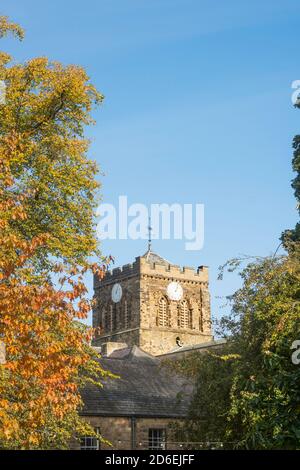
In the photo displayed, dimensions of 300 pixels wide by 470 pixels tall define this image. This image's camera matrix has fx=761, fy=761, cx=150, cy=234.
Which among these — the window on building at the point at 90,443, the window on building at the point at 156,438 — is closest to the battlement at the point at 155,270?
the window on building at the point at 156,438

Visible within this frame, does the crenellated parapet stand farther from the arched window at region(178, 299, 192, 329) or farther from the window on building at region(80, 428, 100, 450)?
the window on building at region(80, 428, 100, 450)

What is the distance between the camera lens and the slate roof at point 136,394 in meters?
38.7

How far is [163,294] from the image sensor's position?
88812mm

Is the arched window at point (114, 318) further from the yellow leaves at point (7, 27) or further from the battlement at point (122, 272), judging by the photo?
the yellow leaves at point (7, 27)

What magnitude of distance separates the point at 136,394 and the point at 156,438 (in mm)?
2609

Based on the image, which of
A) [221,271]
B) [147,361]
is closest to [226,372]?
[221,271]

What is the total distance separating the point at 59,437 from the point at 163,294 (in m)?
63.3

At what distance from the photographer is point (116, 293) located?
91.1 metres

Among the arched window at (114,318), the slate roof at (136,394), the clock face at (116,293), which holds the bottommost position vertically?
the slate roof at (136,394)

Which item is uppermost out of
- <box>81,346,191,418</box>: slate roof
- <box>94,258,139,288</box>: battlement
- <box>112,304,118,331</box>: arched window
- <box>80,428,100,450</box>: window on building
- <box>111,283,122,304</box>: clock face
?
<box>94,258,139,288</box>: battlement

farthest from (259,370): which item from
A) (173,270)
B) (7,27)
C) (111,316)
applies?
(111,316)

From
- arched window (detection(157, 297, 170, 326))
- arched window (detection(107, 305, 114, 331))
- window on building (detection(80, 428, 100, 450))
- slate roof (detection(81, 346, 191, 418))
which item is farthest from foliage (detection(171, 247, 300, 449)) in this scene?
arched window (detection(107, 305, 114, 331))

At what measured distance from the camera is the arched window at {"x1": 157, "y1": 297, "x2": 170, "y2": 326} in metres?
87.7
